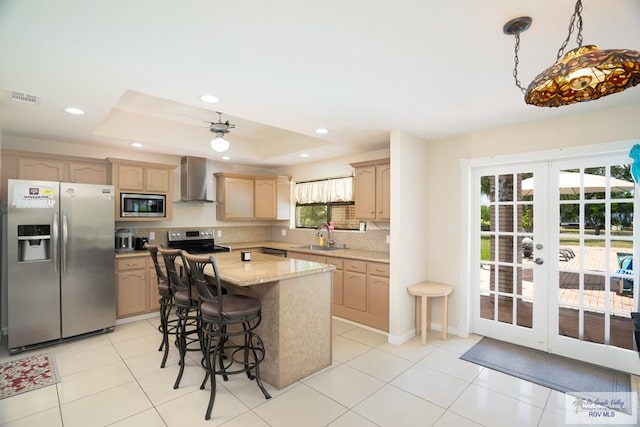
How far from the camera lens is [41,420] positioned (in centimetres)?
224

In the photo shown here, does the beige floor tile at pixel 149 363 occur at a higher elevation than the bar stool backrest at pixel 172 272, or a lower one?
lower

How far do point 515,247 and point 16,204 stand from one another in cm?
563

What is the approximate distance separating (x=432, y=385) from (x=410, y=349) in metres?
0.74

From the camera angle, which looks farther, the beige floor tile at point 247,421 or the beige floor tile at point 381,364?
the beige floor tile at point 381,364

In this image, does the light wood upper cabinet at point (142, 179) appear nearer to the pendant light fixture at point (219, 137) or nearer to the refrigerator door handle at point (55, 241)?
the refrigerator door handle at point (55, 241)

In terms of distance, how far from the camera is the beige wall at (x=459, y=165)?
305cm

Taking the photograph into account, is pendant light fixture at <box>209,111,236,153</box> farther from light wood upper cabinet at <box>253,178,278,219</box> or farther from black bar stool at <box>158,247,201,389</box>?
light wood upper cabinet at <box>253,178,278,219</box>

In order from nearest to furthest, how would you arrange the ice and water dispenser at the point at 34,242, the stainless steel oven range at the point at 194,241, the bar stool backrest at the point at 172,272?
the bar stool backrest at the point at 172,272 → the ice and water dispenser at the point at 34,242 → the stainless steel oven range at the point at 194,241

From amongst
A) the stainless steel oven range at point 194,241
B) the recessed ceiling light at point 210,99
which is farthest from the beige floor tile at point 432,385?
the stainless steel oven range at point 194,241

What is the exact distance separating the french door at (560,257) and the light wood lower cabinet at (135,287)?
4439mm

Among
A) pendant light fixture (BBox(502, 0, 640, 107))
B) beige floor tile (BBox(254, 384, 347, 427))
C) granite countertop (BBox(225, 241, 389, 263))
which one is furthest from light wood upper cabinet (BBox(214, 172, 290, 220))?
pendant light fixture (BBox(502, 0, 640, 107))

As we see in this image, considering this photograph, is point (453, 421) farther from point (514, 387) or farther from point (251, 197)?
point (251, 197)

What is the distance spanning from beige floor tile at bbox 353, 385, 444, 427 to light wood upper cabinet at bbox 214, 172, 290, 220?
393cm

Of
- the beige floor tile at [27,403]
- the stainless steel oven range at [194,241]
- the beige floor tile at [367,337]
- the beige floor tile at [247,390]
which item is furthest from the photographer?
the stainless steel oven range at [194,241]
